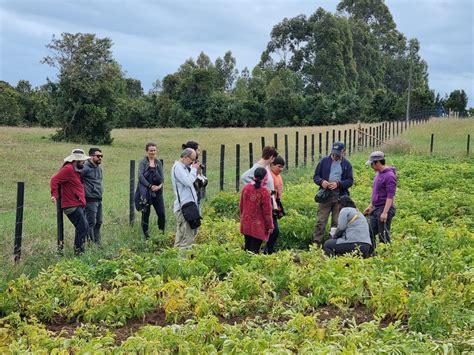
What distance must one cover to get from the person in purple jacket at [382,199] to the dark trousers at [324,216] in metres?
0.71

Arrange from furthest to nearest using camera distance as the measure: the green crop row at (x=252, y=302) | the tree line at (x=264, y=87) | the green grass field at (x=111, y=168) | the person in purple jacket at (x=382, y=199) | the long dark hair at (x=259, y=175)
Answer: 1. the tree line at (x=264, y=87)
2. the green grass field at (x=111, y=168)
3. the person in purple jacket at (x=382, y=199)
4. the long dark hair at (x=259, y=175)
5. the green crop row at (x=252, y=302)

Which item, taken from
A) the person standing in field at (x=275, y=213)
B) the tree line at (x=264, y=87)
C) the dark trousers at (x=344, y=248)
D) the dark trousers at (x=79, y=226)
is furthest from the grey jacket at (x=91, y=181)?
the tree line at (x=264, y=87)

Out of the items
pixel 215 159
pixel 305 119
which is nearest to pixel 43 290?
pixel 215 159

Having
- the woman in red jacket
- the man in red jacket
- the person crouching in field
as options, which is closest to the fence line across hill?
the man in red jacket

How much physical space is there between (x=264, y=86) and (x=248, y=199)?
59.8m

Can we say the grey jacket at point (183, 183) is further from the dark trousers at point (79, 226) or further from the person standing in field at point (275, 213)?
the dark trousers at point (79, 226)

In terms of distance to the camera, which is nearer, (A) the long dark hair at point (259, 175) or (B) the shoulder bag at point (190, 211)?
(A) the long dark hair at point (259, 175)

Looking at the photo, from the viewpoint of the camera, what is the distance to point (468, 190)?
46.3 ft

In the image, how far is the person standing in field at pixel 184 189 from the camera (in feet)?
27.9

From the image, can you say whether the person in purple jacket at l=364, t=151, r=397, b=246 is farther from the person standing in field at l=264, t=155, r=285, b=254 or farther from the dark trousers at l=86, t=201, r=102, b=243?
the dark trousers at l=86, t=201, r=102, b=243

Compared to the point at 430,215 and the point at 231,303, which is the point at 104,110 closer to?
the point at 430,215

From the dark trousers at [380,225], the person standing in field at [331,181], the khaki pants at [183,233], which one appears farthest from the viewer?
the person standing in field at [331,181]

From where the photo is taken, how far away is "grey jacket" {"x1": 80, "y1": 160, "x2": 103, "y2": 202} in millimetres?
9445

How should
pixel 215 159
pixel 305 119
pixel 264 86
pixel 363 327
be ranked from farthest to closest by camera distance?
1. pixel 264 86
2. pixel 305 119
3. pixel 215 159
4. pixel 363 327
